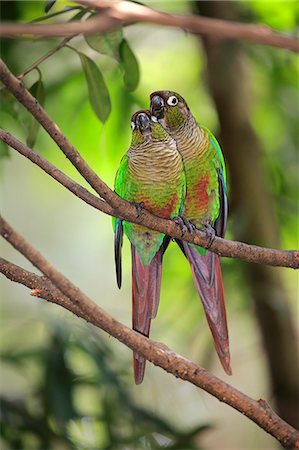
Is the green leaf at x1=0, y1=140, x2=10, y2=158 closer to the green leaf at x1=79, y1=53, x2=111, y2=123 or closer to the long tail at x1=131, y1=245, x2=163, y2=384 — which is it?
the green leaf at x1=79, y1=53, x2=111, y2=123

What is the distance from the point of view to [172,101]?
200 centimetres

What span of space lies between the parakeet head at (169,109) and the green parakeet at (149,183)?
0.04 meters

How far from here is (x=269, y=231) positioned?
2895 mm

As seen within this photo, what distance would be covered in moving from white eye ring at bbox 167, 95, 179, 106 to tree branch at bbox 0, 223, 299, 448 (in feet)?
2.58

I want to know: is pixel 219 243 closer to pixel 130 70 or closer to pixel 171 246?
pixel 130 70

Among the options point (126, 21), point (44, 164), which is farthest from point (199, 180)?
point (126, 21)

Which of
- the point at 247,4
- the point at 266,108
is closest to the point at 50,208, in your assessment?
the point at 266,108

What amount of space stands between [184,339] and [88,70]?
181 cm

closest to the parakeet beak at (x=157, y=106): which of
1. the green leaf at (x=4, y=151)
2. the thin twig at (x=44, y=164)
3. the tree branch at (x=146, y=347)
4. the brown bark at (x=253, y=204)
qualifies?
the green leaf at (x=4, y=151)

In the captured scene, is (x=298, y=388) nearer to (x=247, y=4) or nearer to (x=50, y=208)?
(x=247, y=4)

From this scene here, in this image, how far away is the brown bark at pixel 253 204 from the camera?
2.82 meters

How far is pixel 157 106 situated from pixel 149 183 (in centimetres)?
22

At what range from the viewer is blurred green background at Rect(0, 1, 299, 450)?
8.20 ft

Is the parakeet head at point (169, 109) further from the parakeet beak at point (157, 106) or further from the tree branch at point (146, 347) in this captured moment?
the tree branch at point (146, 347)
